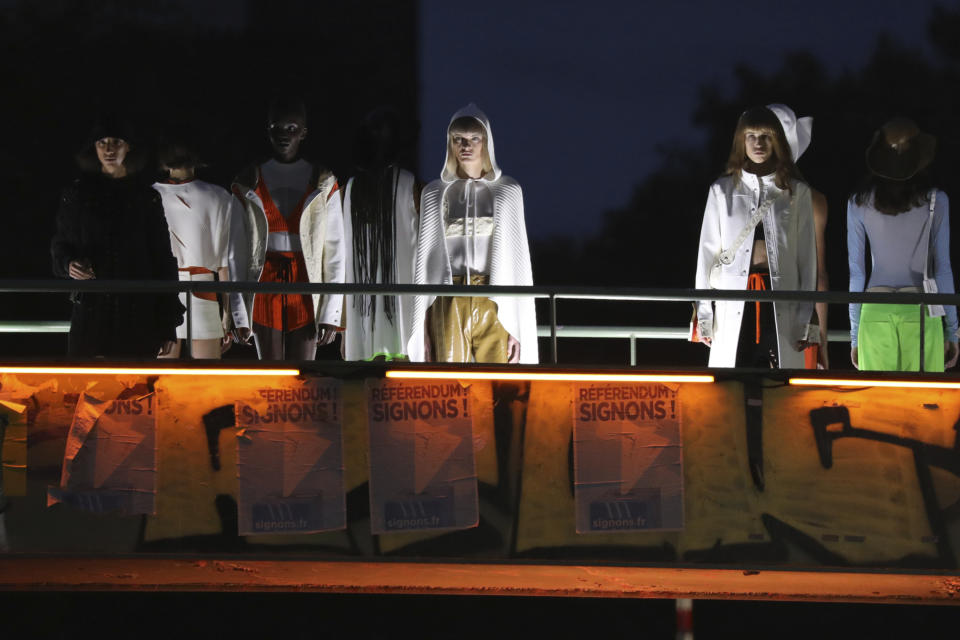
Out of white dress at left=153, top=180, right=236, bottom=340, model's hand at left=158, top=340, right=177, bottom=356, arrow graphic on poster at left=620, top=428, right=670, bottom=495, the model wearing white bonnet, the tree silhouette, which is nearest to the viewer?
arrow graphic on poster at left=620, top=428, right=670, bottom=495

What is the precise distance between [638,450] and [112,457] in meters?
2.52

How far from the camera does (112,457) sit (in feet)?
23.6

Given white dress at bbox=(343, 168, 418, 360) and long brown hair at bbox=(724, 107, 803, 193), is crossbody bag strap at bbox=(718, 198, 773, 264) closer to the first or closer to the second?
long brown hair at bbox=(724, 107, 803, 193)

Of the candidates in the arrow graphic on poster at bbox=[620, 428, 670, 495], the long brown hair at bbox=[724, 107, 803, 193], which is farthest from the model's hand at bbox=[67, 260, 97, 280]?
the long brown hair at bbox=[724, 107, 803, 193]

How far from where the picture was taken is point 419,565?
7328mm

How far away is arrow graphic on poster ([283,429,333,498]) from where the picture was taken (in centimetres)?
719

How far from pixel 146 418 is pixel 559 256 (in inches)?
1193

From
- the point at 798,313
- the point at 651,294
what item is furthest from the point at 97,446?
the point at 798,313

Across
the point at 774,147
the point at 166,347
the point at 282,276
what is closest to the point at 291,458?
the point at 166,347

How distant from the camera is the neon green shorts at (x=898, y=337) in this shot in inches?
314

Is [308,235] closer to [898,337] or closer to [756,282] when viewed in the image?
[756,282]

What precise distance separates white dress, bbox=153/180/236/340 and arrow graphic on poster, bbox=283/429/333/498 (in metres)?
1.55

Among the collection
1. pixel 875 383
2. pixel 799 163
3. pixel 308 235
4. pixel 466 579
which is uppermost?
pixel 799 163

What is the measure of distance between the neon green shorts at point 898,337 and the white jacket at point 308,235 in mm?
2900
